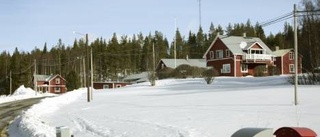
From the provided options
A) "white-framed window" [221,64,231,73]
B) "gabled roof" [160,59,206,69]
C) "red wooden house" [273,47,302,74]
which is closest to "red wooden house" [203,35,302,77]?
"white-framed window" [221,64,231,73]

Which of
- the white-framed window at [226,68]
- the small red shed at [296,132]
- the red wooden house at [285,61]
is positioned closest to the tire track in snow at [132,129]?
the small red shed at [296,132]

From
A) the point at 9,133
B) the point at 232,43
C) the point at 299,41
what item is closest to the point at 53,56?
the point at 232,43

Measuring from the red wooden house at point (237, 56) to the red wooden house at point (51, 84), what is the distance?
1804 inches

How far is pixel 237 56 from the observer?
71062mm

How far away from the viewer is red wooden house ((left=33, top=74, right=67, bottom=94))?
106m

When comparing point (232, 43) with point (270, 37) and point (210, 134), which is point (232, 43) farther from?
point (270, 37)

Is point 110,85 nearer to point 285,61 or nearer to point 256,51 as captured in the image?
point 256,51

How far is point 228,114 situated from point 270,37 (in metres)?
130

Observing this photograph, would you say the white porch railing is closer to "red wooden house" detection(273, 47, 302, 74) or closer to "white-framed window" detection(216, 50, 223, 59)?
"white-framed window" detection(216, 50, 223, 59)

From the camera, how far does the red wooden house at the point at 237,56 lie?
233ft

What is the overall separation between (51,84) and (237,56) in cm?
5311

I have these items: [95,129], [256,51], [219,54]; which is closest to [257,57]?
[256,51]

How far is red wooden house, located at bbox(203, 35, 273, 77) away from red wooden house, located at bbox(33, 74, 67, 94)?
45.8m

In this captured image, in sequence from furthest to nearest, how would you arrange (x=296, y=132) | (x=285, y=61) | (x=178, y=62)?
(x=178, y=62), (x=285, y=61), (x=296, y=132)
